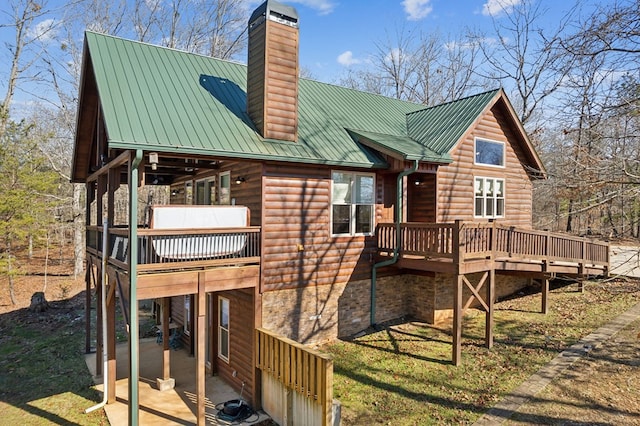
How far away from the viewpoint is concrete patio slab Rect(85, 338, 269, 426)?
873 centimetres

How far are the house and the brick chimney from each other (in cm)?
4

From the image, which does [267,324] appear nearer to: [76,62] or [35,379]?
[35,379]

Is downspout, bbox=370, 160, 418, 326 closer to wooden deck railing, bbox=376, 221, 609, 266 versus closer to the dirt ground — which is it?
wooden deck railing, bbox=376, 221, 609, 266

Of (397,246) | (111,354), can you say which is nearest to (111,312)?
(111,354)

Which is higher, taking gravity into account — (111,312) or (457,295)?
(457,295)

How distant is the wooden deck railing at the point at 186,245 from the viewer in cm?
792

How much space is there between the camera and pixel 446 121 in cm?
1418

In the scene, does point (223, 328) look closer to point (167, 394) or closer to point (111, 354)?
point (167, 394)

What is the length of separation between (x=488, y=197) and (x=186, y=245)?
35.5 ft

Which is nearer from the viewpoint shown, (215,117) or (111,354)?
(111,354)

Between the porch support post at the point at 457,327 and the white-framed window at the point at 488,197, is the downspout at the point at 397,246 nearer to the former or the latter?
the porch support post at the point at 457,327

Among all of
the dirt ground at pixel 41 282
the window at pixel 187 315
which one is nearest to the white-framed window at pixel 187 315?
the window at pixel 187 315

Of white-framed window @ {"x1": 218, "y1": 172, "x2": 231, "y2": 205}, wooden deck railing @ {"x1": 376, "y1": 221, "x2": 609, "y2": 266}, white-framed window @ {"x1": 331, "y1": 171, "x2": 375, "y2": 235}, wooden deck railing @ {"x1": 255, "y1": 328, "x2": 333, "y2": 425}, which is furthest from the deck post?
white-framed window @ {"x1": 218, "y1": 172, "x2": 231, "y2": 205}

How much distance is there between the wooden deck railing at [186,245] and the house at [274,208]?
0.13ft
